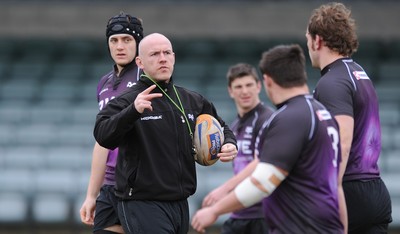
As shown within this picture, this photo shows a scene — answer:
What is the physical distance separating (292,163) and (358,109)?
3.33 feet

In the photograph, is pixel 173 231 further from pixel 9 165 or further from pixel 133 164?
pixel 9 165

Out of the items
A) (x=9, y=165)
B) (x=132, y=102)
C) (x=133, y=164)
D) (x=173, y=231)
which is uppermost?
(x=132, y=102)

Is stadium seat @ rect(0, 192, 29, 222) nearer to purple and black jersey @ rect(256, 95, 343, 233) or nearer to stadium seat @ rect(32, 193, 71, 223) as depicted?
stadium seat @ rect(32, 193, 71, 223)

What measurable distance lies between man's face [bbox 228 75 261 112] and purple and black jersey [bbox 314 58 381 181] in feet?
7.54

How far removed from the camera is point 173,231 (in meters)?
5.59

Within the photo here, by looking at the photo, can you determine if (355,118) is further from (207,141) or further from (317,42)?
(207,141)

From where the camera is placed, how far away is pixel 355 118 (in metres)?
5.43

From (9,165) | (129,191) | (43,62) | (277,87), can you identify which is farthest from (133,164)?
(43,62)

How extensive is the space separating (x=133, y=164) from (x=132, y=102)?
1.34ft

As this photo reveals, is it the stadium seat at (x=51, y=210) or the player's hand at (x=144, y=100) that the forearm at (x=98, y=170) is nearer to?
the player's hand at (x=144, y=100)

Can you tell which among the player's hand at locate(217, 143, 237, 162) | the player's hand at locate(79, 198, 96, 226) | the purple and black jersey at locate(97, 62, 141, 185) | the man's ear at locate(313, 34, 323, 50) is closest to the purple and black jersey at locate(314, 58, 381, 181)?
the man's ear at locate(313, 34, 323, 50)

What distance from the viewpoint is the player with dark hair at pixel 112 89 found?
20.4ft

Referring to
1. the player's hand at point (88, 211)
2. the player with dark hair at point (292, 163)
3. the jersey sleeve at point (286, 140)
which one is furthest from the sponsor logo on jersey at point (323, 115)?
the player's hand at point (88, 211)

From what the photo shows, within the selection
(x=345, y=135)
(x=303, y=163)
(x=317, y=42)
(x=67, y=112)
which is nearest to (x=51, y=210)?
(x=67, y=112)
